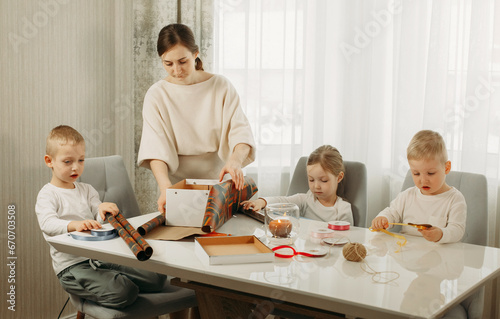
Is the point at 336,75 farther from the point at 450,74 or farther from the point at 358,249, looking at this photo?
the point at 358,249

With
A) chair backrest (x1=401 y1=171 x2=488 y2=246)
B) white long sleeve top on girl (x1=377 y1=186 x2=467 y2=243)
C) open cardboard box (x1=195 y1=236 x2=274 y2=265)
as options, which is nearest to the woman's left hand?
open cardboard box (x1=195 y1=236 x2=274 y2=265)

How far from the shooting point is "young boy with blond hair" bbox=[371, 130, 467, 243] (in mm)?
2000

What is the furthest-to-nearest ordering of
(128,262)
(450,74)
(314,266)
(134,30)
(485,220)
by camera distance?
(134,30) < (450,74) < (485,220) < (128,262) < (314,266)

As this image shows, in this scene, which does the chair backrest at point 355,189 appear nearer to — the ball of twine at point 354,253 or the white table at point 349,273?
the white table at point 349,273

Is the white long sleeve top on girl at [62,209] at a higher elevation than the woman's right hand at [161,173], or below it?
below

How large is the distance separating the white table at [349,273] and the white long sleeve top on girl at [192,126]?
1.82 feet

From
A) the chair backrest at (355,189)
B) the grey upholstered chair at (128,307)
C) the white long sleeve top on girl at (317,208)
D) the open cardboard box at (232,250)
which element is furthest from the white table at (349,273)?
the chair backrest at (355,189)

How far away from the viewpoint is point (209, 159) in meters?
2.44

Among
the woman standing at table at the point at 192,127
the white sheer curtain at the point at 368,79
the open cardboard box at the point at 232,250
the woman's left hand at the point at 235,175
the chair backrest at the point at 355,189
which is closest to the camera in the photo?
the open cardboard box at the point at 232,250

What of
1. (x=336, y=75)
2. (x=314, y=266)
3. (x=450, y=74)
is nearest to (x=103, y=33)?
(x=336, y=75)

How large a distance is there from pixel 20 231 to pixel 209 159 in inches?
41.7

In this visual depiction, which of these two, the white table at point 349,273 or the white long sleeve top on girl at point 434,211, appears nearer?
the white table at point 349,273

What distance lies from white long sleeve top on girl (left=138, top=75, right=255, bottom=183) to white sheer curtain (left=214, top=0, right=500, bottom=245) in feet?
2.82

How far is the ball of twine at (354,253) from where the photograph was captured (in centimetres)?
159
